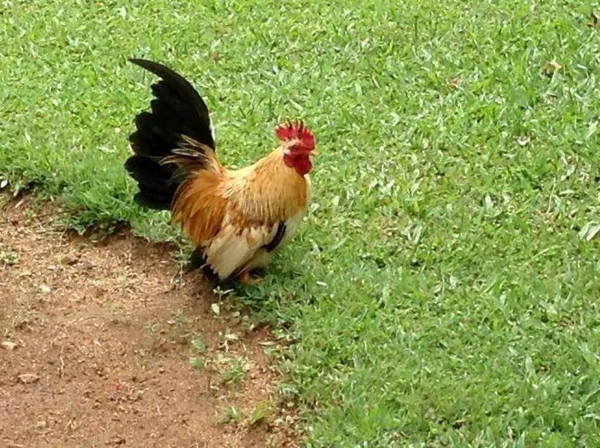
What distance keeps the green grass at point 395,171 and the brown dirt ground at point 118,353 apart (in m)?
0.17

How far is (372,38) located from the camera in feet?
21.2

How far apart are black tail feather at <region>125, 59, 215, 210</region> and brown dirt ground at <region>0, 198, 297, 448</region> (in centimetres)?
44

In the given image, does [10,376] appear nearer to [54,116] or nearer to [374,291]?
[374,291]

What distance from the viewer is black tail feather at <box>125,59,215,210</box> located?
4.51 meters

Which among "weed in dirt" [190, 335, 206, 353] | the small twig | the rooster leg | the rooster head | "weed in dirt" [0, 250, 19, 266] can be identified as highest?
the rooster head

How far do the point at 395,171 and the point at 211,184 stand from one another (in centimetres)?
117

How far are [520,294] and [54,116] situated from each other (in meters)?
2.83

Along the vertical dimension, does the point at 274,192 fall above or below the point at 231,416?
above

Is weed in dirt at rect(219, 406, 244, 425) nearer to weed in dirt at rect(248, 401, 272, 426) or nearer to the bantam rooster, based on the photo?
weed in dirt at rect(248, 401, 272, 426)

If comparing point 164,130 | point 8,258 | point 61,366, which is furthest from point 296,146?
point 8,258

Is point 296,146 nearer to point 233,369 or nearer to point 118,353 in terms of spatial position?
point 233,369

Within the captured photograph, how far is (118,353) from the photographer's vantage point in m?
4.38

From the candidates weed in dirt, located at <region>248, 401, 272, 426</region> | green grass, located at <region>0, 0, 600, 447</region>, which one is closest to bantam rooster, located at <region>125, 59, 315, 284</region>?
green grass, located at <region>0, 0, 600, 447</region>

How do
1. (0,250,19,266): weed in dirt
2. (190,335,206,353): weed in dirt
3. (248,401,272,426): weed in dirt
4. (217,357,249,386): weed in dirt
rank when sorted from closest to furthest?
1. (248,401,272,426): weed in dirt
2. (217,357,249,386): weed in dirt
3. (190,335,206,353): weed in dirt
4. (0,250,19,266): weed in dirt
